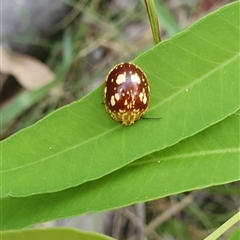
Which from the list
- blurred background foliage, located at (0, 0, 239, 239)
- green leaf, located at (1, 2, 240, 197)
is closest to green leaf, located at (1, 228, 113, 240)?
green leaf, located at (1, 2, 240, 197)

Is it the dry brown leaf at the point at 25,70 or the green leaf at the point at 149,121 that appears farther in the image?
the dry brown leaf at the point at 25,70

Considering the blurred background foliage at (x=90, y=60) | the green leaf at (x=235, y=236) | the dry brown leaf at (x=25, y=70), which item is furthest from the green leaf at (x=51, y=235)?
the dry brown leaf at (x=25, y=70)

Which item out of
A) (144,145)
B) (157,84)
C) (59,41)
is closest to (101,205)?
(144,145)

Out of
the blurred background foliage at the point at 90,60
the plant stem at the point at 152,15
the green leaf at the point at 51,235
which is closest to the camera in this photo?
the green leaf at the point at 51,235

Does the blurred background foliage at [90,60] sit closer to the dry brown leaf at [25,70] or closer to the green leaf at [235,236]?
the dry brown leaf at [25,70]

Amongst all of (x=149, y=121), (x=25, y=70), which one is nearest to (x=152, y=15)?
(x=149, y=121)
